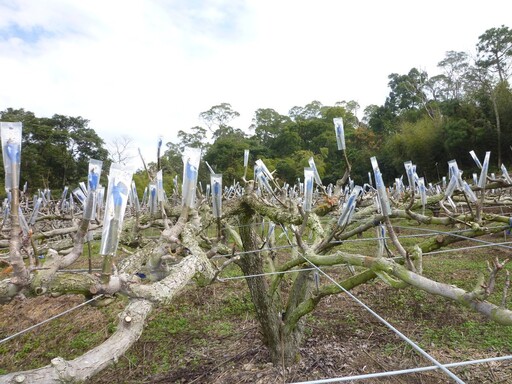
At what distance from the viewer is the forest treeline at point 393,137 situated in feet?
58.1

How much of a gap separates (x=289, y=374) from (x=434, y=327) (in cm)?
207

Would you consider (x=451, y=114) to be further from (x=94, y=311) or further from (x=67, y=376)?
(x=67, y=376)

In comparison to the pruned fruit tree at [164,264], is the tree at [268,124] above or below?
above

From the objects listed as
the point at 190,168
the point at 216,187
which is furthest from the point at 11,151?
the point at 216,187

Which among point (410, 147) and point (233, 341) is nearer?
point (233, 341)

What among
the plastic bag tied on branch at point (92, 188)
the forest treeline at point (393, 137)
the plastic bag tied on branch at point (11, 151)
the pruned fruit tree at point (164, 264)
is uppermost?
the forest treeline at point (393, 137)

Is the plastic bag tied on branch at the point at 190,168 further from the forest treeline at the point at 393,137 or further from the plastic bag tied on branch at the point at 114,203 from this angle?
the forest treeline at the point at 393,137

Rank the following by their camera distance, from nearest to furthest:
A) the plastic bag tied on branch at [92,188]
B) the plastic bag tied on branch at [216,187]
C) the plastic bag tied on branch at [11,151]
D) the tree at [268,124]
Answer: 1. the plastic bag tied on branch at [11,151]
2. the plastic bag tied on branch at [92,188]
3. the plastic bag tied on branch at [216,187]
4. the tree at [268,124]

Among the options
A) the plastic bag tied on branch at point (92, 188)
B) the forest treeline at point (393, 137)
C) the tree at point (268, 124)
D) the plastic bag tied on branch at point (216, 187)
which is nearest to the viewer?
the plastic bag tied on branch at point (92, 188)

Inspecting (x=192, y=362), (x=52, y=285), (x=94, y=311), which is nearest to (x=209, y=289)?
(x=94, y=311)

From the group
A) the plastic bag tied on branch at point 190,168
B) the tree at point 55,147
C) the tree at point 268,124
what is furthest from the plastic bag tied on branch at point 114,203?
the tree at point 268,124

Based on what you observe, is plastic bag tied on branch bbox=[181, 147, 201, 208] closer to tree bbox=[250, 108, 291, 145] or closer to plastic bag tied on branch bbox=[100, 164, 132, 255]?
plastic bag tied on branch bbox=[100, 164, 132, 255]

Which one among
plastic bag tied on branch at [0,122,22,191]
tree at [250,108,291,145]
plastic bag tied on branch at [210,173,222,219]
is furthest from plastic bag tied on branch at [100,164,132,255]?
tree at [250,108,291,145]

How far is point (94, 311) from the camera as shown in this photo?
5.08 meters
